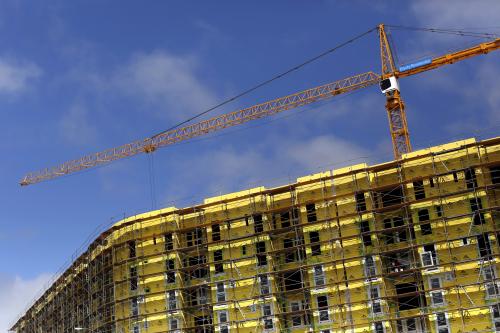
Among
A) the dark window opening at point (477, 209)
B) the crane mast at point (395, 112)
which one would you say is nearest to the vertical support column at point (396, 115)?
the crane mast at point (395, 112)

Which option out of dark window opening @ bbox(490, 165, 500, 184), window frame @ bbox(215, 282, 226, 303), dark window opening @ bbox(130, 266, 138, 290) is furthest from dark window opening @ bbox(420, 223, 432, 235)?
dark window opening @ bbox(130, 266, 138, 290)

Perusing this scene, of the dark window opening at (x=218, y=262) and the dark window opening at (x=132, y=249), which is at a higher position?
the dark window opening at (x=132, y=249)

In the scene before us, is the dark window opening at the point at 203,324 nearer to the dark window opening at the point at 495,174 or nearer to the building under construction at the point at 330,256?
the building under construction at the point at 330,256

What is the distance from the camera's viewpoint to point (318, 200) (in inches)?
2581

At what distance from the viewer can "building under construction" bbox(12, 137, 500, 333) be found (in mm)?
59281

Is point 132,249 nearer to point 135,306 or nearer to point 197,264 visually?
point 135,306

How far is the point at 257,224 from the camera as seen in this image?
68500 millimetres

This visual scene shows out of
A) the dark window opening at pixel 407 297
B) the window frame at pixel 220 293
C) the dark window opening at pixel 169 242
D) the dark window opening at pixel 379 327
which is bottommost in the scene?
the dark window opening at pixel 379 327

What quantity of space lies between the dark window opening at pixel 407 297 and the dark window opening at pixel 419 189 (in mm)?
8371

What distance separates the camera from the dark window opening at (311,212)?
6656 cm

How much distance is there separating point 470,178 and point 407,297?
41.1 ft

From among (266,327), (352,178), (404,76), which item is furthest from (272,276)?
(404,76)

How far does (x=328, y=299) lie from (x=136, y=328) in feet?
69.5

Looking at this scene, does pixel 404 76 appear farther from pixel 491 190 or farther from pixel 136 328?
pixel 136 328
